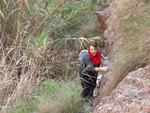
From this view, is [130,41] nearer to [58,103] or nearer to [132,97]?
[58,103]

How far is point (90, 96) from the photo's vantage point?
4078 mm

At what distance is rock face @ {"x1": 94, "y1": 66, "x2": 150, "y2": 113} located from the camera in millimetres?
1847

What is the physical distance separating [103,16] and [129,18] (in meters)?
2.72

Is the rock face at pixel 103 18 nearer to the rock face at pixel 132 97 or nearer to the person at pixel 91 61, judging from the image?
the person at pixel 91 61

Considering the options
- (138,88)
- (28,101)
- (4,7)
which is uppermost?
(4,7)

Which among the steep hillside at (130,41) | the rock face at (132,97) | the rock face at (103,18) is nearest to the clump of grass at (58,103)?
the steep hillside at (130,41)

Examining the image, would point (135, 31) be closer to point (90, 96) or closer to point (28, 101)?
point (90, 96)

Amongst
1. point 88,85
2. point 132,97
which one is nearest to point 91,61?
point 88,85

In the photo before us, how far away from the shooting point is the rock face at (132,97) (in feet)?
6.06

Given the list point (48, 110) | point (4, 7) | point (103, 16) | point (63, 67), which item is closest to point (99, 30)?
point (103, 16)

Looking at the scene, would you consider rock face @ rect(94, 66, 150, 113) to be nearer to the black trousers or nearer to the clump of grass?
the clump of grass

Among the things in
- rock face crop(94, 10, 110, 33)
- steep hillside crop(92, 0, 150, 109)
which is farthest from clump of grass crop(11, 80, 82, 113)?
rock face crop(94, 10, 110, 33)

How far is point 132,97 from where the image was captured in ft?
6.72

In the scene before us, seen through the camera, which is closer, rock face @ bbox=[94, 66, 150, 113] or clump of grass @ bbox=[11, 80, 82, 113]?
rock face @ bbox=[94, 66, 150, 113]
